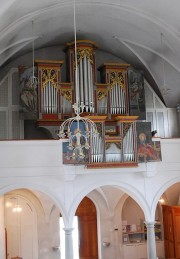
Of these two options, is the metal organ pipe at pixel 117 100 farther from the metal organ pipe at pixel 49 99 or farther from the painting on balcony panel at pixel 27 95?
the painting on balcony panel at pixel 27 95

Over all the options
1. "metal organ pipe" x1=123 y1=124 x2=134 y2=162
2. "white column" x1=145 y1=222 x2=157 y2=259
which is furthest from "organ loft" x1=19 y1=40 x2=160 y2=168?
"white column" x1=145 y1=222 x2=157 y2=259

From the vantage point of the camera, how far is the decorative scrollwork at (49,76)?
15.7 meters

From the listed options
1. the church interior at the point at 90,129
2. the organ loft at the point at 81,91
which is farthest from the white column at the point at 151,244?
the organ loft at the point at 81,91

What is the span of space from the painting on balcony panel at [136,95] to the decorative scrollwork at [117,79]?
2.22 feet

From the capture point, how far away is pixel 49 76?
51.9 feet

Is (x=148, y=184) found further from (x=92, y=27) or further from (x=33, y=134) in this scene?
(x=92, y=27)

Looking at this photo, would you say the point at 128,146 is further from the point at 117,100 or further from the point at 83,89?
the point at 83,89

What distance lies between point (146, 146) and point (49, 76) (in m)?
5.16

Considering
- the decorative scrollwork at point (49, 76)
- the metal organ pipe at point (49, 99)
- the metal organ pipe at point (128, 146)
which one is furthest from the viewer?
the decorative scrollwork at point (49, 76)

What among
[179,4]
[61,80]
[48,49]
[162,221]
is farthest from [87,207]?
[179,4]

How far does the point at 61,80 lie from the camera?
17.2m

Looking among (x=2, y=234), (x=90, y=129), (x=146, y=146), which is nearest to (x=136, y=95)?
(x=146, y=146)

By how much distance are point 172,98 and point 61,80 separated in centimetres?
536

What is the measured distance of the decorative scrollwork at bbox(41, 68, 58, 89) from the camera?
620 inches
